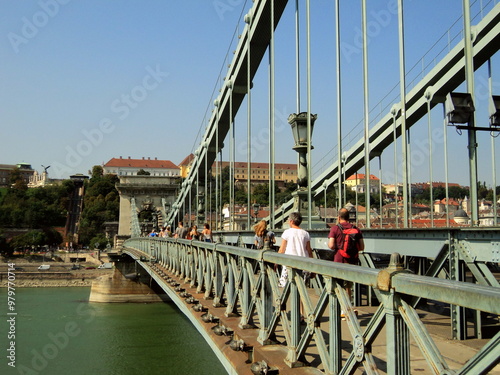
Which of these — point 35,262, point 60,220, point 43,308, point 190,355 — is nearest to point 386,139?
point 190,355

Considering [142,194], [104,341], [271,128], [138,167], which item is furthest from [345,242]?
[138,167]

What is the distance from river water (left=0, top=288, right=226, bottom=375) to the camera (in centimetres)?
1734

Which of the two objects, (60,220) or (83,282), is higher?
(60,220)

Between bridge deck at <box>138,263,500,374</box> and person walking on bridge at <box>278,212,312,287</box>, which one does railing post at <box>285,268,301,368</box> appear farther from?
person walking on bridge at <box>278,212,312,287</box>

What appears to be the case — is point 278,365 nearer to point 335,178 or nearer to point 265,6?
point 265,6

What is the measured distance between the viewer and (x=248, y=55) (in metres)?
12.6

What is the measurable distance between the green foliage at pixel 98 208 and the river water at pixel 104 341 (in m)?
52.4

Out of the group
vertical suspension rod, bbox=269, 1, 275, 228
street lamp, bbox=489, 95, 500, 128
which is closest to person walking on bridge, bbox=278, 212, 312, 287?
street lamp, bbox=489, 95, 500, 128

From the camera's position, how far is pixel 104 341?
21.8 metres

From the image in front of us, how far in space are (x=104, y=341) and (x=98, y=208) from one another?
67701 mm

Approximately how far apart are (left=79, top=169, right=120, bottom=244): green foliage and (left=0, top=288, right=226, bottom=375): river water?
52365 mm

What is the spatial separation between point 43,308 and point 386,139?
79.4 ft

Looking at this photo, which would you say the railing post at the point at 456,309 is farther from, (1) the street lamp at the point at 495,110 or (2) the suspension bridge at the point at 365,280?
(1) the street lamp at the point at 495,110

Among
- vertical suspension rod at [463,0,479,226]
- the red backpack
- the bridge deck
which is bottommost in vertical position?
the bridge deck
